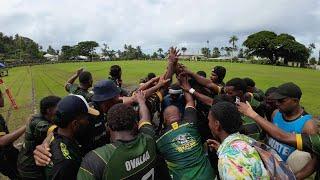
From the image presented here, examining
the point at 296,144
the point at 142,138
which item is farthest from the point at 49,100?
the point at 296,144

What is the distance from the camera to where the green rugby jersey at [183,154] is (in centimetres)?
435

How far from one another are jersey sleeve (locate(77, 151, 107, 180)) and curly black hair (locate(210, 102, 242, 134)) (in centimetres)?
113

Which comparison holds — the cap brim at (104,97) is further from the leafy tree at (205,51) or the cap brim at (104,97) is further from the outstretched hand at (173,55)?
the leafy tree at (205,51)

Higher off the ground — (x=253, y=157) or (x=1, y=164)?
(x=253, y=157)

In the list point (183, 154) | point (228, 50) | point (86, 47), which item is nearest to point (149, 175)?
point (183, 154)

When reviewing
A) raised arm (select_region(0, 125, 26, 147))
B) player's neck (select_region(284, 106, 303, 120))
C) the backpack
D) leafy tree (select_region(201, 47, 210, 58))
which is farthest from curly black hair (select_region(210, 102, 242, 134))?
leafy tree (select_region(201, 47, 210, 58))

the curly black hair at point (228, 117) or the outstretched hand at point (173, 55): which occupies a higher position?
the outstretched hand at point (173, 55)

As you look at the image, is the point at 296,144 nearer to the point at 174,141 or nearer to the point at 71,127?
the point at 174,141

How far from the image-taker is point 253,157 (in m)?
3.35

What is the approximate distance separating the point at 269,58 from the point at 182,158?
94060 millimetres

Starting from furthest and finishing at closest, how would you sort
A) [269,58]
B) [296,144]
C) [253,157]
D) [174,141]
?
[269,58], [174,141], [296,144], [253,157]

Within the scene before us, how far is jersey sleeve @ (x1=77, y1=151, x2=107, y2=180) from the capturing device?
343 centimetres

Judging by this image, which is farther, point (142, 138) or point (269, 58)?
point (269, 58)

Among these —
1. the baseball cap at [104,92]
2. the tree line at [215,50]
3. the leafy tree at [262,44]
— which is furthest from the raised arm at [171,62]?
the leafy tree at [262,44]
